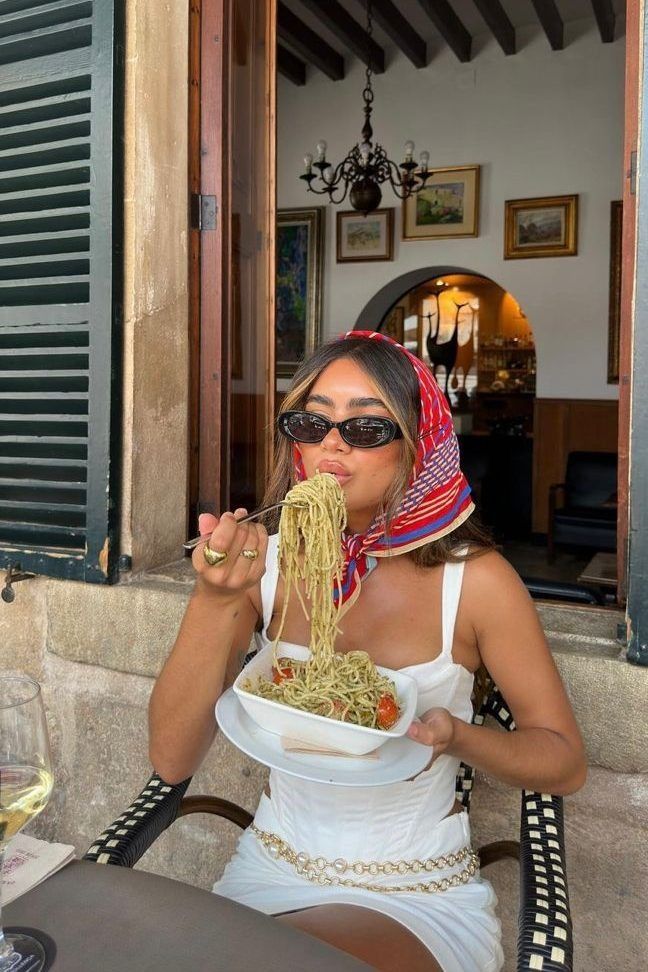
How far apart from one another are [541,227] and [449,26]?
1.93 m

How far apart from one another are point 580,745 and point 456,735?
0.31 m

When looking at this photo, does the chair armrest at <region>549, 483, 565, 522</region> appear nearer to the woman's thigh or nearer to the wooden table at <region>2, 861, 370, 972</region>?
the woman's thigh

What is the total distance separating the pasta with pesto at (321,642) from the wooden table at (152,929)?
15.5 inches

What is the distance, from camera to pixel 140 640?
241 cm

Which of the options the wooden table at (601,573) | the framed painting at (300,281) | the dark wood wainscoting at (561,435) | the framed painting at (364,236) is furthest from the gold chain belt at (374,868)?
the framed painting at (364,236)

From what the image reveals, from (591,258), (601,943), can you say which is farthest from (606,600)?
(591,258)

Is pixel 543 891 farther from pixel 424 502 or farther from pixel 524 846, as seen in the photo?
pixel 424 502

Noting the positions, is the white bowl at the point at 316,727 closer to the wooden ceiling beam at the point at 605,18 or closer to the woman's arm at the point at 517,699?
the woman's arm at the point at 517,699

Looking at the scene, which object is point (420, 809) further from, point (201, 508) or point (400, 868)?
point (201, 508)

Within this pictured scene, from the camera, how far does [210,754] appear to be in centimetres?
237

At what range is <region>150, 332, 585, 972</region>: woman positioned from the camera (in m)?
1.48

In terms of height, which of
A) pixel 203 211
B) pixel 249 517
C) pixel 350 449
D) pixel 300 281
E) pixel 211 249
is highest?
pixel 300 281

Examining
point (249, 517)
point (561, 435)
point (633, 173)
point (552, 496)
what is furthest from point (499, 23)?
point (249, 517)

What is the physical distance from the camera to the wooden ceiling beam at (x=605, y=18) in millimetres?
6691
